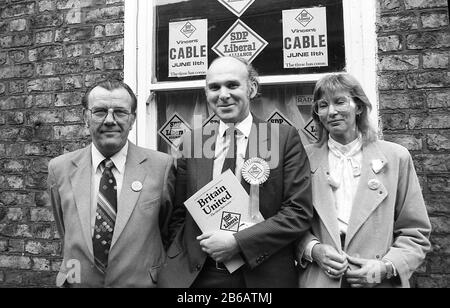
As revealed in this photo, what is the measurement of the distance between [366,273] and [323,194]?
377 mm

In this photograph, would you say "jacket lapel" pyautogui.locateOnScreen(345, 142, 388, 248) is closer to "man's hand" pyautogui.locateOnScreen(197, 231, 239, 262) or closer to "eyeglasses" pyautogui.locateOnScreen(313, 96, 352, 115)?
"eyeglasses" pyautogui.locateOnScreen(313, 96, 352, 115)

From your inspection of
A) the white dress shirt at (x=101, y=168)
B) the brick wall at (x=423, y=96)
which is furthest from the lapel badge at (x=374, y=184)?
the white dress shirt at (x=101, y=168)

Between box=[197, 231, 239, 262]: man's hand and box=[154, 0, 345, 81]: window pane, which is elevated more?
box=[154, 0, 345, 81]: window pane

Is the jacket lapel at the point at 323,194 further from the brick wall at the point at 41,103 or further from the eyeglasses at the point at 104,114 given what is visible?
the brick wall at the point at 41,103

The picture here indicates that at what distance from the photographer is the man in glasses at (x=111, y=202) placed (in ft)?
6.20

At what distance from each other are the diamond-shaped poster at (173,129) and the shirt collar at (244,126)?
1.02 metres

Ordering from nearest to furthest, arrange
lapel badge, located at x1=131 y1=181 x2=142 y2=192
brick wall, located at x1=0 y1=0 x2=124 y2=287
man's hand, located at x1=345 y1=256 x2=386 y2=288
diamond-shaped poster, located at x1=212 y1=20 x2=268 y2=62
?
man's hand, located at x1=345 y1=256 x2=386 y2=288, lapel badge, located at x1=131 y1=181 x2=142 y2=192, diamond-shaped poster, located at x1=212 y1=20 x2=268 y2=62, brick wall, located at x1=0 y1=0 x2=124 y2=287

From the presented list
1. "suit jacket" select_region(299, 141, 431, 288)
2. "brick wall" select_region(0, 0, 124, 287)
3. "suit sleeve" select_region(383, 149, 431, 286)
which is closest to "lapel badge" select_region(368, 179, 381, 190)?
"suit jacket" select_region(299, 141, 431, 288)

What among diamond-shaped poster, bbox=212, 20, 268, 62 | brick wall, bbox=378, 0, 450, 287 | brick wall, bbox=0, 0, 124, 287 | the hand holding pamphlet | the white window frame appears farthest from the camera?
brick wall, bbox=0, 0, 124, 287

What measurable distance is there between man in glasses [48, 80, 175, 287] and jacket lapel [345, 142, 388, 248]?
0.84 m

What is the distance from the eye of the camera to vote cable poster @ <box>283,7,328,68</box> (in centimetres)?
284

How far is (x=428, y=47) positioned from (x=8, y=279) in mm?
3344

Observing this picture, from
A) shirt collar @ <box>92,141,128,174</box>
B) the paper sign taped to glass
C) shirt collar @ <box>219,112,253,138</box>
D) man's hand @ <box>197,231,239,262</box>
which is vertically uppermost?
shirt collar @ <box>219,112,253,138</box>

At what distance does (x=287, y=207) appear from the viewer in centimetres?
184
